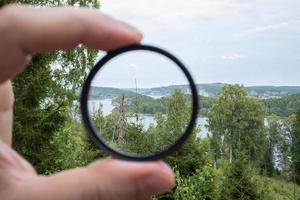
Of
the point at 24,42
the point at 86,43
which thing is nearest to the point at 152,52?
the point at 86,43

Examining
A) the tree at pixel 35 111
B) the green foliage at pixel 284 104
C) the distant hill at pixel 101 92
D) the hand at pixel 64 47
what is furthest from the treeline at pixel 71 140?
the green foliage at pixel 284 104

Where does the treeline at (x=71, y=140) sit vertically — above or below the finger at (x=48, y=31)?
below

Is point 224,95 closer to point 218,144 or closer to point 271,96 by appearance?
point 218,144

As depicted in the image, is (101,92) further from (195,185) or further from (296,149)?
(296,149)

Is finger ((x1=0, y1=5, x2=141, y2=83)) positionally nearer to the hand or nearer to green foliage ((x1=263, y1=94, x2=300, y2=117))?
the hand

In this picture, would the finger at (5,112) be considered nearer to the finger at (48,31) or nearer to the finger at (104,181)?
the finger at (48,31)

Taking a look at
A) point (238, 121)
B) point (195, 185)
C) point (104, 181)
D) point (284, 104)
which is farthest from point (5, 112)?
point (284, 104)

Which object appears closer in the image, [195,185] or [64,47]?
[64,47]
